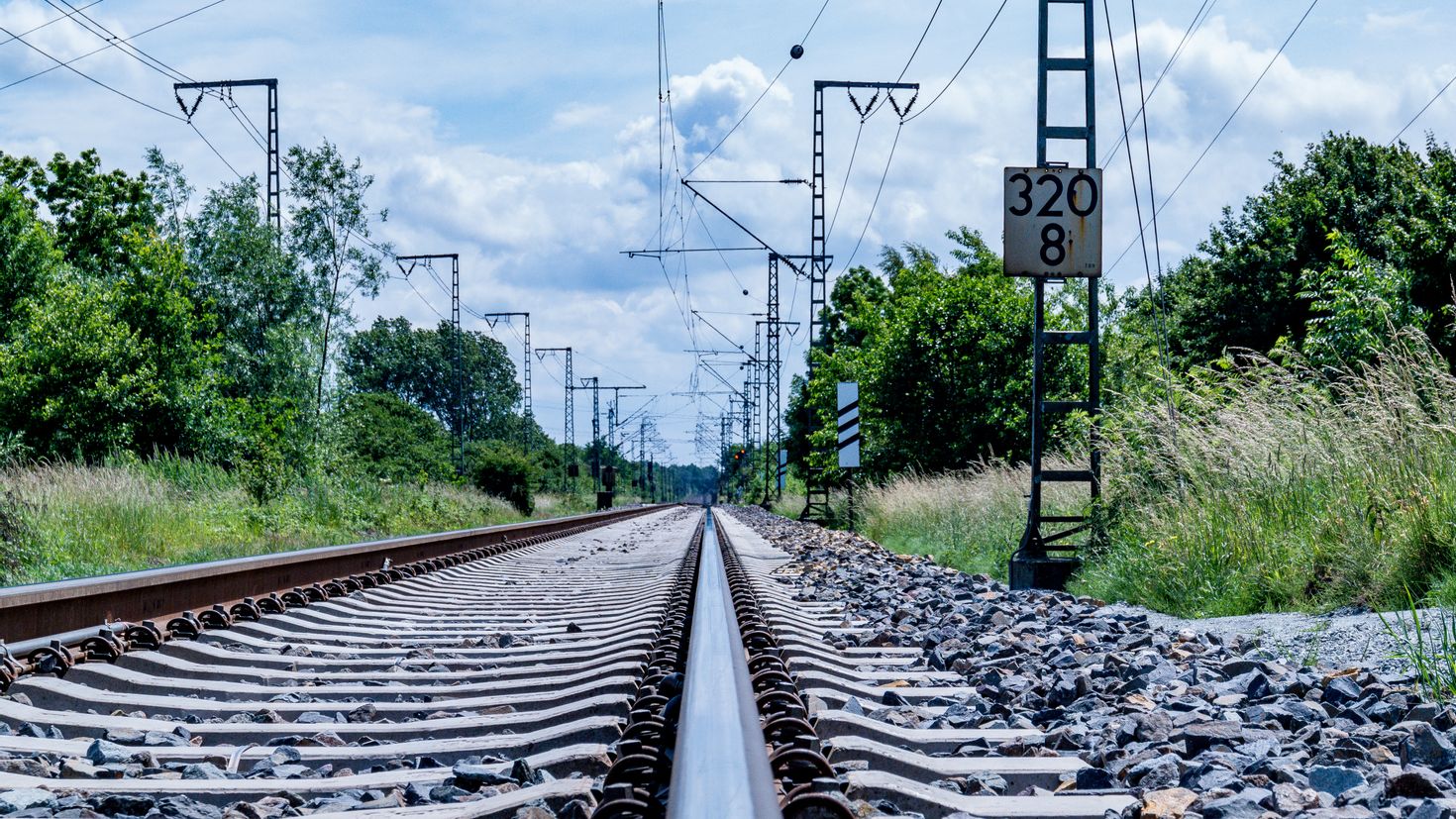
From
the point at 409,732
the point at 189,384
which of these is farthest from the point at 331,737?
the point at 189,384

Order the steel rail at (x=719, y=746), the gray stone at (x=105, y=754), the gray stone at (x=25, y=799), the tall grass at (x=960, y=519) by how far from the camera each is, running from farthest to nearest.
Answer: the tall grass at (x=960, y=519), the gray stone at (x=105, y=754), the gray stone at (x=25, y=799), the steel rail at (x=719, y=746)

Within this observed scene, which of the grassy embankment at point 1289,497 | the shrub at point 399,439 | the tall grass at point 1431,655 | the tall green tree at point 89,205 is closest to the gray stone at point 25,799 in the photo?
the tall grass at point 1431,655

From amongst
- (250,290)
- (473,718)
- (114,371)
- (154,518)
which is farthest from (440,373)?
(473,718)

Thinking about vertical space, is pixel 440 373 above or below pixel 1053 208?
above

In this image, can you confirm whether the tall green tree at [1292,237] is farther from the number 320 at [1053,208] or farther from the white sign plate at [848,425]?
the number 320 at [1053,208]

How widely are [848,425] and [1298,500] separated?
48.0 ft

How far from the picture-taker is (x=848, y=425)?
21953 mm

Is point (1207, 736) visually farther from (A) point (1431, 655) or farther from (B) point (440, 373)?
(B) point (440, 373)

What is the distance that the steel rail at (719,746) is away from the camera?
204cm

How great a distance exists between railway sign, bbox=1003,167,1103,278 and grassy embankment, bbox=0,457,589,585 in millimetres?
7345

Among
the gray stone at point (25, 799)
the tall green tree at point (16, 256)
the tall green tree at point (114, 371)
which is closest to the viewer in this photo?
the gray stone at point (25, 799)

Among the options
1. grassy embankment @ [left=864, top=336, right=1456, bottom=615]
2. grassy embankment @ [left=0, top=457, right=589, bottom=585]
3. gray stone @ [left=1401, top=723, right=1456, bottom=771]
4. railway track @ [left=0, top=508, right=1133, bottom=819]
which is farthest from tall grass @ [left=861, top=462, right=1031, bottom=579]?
gray stone @ [left=1401, top=723, right=1456, bottom=771]

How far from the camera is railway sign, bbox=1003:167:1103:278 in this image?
963cm

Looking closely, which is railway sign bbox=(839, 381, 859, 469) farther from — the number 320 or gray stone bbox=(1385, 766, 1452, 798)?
gray stone bbox=(1385, 766, 1452, 798)
